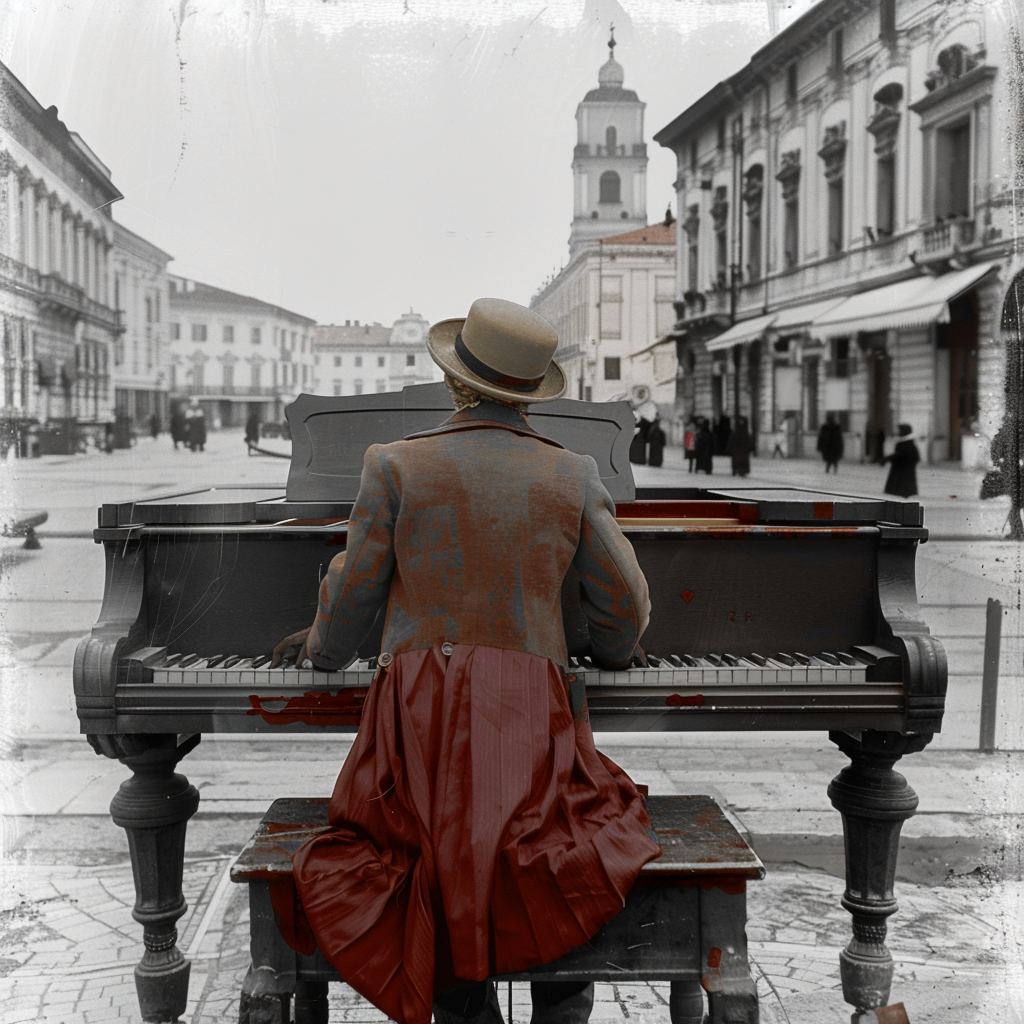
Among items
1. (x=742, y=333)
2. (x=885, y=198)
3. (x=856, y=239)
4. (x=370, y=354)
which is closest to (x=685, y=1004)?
(x=370, y=354)

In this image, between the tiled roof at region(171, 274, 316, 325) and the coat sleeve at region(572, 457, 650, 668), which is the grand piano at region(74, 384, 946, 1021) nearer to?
the coat sleeve at region(572, 457, 650, 668)

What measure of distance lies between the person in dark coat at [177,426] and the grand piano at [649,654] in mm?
2996

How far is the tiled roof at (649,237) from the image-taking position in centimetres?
632

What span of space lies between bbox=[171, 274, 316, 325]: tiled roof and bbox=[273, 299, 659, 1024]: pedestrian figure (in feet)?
8.57

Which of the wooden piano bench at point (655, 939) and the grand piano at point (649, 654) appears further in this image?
the grand piano at point (649, 654)

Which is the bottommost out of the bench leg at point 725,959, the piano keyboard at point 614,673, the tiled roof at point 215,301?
the bench leg at point 725,959

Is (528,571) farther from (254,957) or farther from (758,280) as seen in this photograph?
(758,280)

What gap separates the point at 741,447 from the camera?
11.9 meters

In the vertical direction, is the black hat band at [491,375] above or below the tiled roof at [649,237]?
below

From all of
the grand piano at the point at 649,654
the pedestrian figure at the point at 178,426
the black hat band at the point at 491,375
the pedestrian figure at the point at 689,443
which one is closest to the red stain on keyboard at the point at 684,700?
the grand piano at the point at 649,654

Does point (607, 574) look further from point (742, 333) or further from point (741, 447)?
point (741, 447)

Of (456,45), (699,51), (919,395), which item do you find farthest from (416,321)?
(919,395)

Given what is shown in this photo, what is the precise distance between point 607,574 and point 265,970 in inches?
41.2

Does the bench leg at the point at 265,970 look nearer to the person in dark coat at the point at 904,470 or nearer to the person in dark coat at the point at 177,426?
the person in dark coat at the point at 177,426
